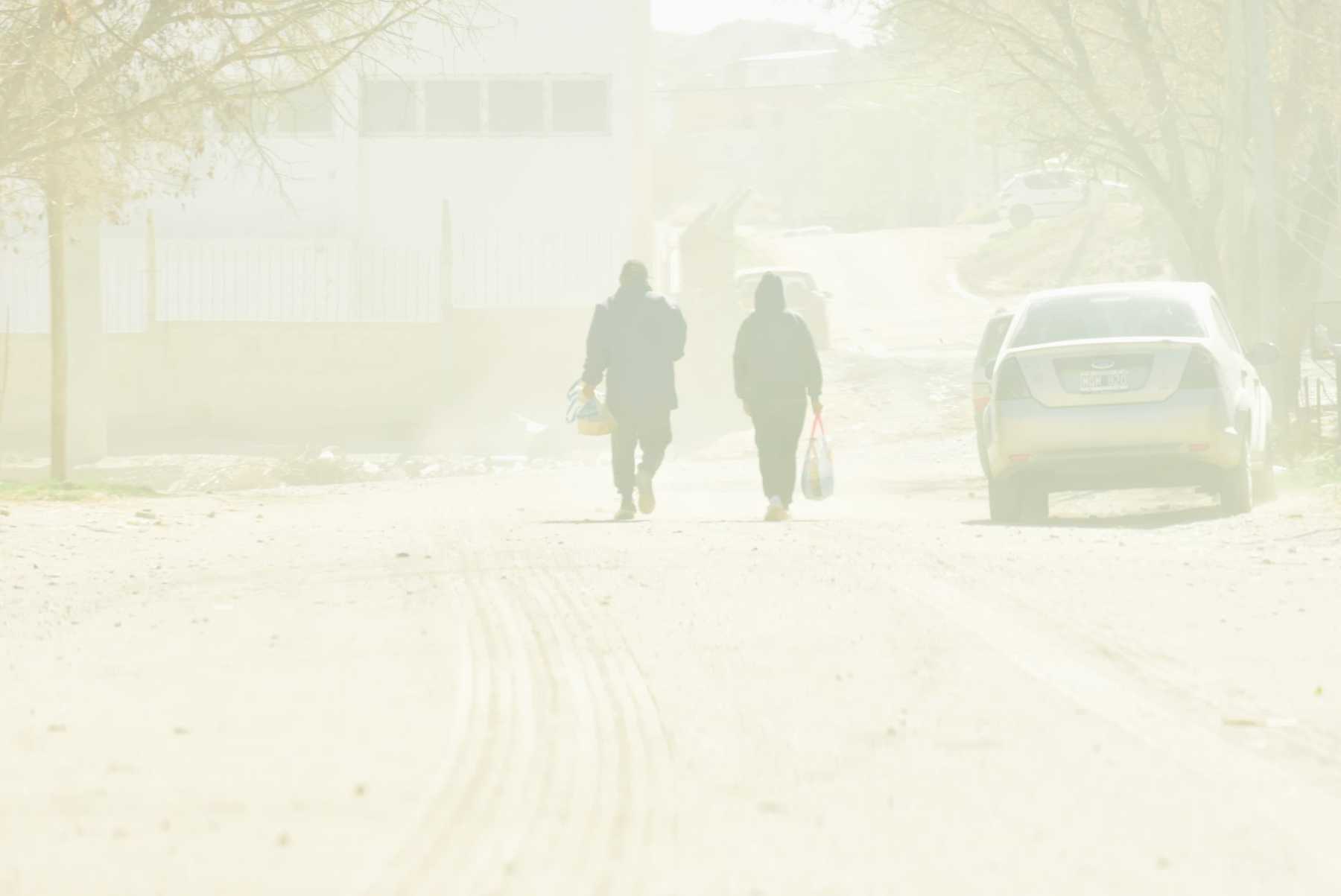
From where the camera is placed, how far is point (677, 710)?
700 cm

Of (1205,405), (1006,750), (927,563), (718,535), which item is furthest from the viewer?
(1205,405)

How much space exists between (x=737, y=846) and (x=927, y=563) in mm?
5621

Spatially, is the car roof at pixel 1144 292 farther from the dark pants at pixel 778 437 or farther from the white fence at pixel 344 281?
the white fence at pixel 344 281

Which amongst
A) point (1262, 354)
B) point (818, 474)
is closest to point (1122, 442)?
point (818, 474)

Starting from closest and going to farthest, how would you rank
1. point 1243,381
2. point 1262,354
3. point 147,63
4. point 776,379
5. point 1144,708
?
point 1144,708 → point 776,379 → point 1243,381 → point 1262,354 → point 147,63

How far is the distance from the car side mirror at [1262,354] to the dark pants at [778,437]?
3.43m

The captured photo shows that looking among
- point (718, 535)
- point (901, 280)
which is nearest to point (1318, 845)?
point (718, 535)

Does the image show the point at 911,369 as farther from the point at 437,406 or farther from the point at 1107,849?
the point at 1107,849

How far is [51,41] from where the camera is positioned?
590 inches

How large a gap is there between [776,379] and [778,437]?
0.40 metres

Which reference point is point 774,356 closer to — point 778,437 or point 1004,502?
point 778,437

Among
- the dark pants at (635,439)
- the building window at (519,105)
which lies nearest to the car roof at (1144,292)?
the dark pants at (635,439)

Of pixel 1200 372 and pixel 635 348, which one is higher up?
pixel 635 348

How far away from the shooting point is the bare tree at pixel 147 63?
15133 millimetres
